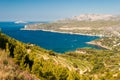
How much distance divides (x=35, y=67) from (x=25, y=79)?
19445 millimetres

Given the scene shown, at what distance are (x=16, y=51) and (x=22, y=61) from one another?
210cm

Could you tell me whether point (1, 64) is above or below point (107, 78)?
above

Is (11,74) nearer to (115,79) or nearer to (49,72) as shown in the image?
(49,72)

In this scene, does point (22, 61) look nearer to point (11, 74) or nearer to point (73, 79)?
point (73, 79)

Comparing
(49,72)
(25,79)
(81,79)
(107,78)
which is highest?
(25,79)

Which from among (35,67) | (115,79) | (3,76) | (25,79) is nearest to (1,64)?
(25,79)

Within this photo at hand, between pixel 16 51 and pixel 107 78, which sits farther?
pixel 107 78

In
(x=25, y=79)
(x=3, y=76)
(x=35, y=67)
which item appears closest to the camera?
(x=3, y=76)

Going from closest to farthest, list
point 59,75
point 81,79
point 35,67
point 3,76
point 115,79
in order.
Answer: point 3,76
point 35,67
point 59,75
point 81,79
point 115,79

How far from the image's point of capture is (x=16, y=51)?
33281 mm

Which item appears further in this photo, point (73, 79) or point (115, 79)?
point (115, 79)

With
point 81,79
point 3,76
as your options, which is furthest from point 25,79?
point 81,79

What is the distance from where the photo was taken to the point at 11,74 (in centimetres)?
1087

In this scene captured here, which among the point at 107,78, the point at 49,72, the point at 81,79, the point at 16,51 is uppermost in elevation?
the point at 16,51
